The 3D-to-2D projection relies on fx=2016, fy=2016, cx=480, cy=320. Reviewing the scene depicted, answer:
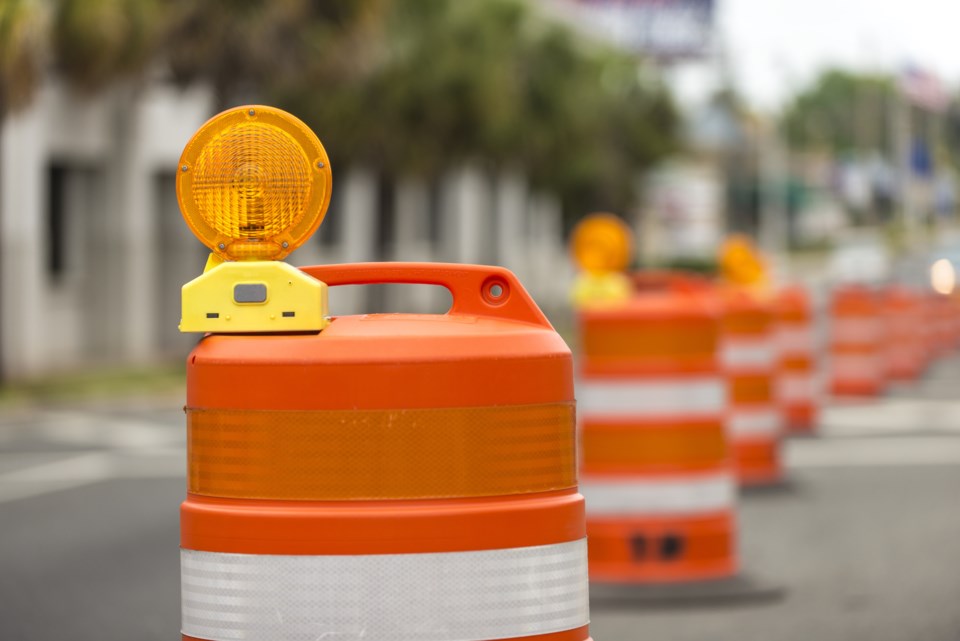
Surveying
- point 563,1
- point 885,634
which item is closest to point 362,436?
point 885,634

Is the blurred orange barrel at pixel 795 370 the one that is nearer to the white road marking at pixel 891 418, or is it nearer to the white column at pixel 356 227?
the white road marking at pixel 891 418

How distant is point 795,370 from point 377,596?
12.8 metres

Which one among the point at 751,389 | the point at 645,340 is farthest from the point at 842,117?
the point at 645,340

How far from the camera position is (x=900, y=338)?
79.5 feet

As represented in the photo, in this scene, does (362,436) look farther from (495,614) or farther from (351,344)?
(495,614)

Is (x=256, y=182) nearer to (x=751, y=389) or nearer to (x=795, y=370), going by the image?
(x=751, y=389)

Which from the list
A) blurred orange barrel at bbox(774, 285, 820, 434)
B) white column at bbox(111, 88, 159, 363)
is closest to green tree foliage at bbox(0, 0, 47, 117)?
white column at bbox(111, 88, 159, 363)

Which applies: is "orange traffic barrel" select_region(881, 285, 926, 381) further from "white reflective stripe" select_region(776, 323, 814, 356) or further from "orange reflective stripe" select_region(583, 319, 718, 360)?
"orange reflective stripe" select_region(583, 319, 718, 360)

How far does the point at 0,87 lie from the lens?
21.3 meters

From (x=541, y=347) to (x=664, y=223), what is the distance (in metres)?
104

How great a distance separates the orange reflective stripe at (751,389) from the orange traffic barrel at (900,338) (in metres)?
10.2

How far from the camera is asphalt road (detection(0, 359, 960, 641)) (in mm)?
7605

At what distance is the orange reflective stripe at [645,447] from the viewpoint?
8297 mm

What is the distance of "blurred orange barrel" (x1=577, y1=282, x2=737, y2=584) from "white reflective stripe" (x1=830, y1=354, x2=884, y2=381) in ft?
38.3
